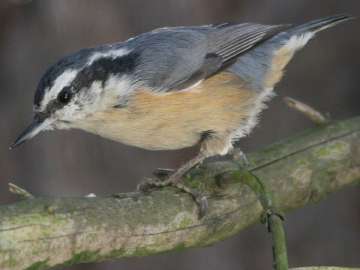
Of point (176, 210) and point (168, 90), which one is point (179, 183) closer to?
point (176, 210)

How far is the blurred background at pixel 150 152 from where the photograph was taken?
4977 mm

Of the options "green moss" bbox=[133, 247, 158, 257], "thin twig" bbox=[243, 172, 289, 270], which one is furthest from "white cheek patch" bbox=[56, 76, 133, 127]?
"thin twig" bbox=[243, 172, 289, 270]

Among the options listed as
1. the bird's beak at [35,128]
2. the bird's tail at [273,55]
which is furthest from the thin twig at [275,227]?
the bird's tail at [273,55]

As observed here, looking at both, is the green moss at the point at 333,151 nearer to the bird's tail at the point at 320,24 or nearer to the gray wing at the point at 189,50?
the gray wing at the point at 189,50

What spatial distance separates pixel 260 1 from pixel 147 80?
1.67 m

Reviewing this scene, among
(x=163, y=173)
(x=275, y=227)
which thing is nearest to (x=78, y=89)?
(x=163, y=173)

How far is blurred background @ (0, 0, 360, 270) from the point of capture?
4977 millimetres

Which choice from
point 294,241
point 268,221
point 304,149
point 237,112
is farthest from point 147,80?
point 294,241

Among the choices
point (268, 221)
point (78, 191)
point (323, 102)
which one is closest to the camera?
point (268, 221)

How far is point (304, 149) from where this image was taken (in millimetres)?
3912

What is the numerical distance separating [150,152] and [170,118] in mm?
1395

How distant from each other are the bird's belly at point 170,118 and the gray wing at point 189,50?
0.07 m

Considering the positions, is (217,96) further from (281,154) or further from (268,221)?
(268,221)

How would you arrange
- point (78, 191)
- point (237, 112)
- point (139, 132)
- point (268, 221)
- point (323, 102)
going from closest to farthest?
1. point (268, 221)
2. point (139, 132)
3. point (237, 112)
4. point (78, 191)
5. point (323, 102)
